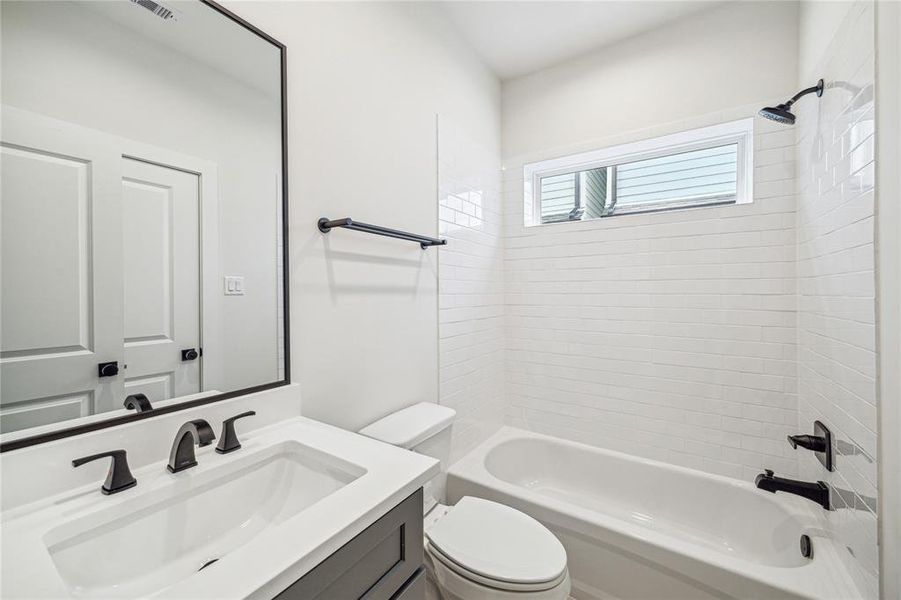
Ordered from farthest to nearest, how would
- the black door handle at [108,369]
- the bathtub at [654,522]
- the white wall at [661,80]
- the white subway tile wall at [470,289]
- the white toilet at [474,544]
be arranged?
1. the white subway tile wall at [470,289]
2. the white wall at [661,80]
3. the bathtub at [654,522]
4. the white toilet at [474,544]
5. the black door handle at [108,369]

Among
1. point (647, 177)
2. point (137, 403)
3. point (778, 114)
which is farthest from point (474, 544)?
point (647, 177)

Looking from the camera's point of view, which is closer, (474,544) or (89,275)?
(89,275)

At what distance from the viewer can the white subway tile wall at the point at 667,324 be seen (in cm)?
181

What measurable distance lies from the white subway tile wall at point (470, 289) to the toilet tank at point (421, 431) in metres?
0.28

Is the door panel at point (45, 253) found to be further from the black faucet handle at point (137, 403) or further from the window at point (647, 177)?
the window at point (647, 177)

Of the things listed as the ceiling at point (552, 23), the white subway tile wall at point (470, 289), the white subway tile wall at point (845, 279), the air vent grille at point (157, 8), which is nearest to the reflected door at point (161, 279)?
the air vent grille at point (157, 8)

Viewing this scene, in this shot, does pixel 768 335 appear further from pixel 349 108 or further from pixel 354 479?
pixel 349 108

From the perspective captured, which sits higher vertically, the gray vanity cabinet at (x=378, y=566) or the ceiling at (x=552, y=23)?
the ceiling at (x=552, y=23)

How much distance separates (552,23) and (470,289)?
4.85ft

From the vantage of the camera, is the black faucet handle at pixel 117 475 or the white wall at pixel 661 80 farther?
the white wall at pixel 661 80

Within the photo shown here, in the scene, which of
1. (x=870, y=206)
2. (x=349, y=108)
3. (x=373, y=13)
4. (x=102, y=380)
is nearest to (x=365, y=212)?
(x=349, y=108)

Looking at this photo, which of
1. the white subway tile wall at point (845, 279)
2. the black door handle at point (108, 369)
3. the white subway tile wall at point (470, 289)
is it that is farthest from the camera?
the white subway tile wall at point (470, 289)

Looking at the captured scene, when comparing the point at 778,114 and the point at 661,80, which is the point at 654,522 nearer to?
the point at 778,114

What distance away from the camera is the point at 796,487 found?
165 centimetres
